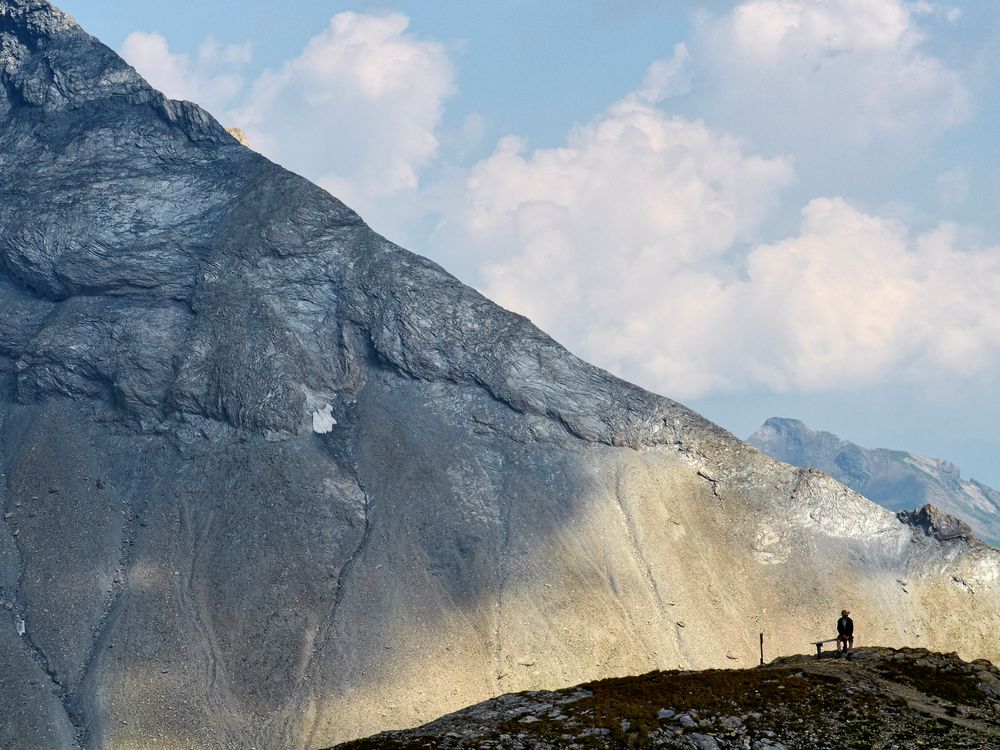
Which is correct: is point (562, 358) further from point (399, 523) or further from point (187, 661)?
point (187, 661)

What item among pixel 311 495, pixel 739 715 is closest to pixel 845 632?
pixel 739 715

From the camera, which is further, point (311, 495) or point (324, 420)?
point (324, 420)

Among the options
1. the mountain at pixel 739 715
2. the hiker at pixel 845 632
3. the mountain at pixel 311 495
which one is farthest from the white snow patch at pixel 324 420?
the mountain at pixel 739 715

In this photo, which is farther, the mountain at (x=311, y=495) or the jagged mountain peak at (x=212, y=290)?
the jagged mountain peak at (x=212, y=290)

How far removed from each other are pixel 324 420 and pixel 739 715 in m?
92.0

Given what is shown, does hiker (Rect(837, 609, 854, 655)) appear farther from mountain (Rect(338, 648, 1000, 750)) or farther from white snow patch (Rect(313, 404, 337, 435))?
white snow patch (Rect(313, 404, 337, 435))

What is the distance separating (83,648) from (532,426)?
51.8 meters

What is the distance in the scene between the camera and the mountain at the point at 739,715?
117ft

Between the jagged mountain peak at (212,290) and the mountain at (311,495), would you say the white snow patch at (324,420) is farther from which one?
the jagged mountain peak at (212,290)

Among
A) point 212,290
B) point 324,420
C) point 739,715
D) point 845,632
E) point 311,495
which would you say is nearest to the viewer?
point 739,715

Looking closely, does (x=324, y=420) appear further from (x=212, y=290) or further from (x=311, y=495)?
(x=212, y=290)

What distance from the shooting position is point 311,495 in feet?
382

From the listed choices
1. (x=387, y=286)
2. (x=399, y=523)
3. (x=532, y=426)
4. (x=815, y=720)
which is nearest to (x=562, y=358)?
(x=532, y=426)

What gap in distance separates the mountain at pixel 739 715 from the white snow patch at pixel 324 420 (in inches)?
3322
